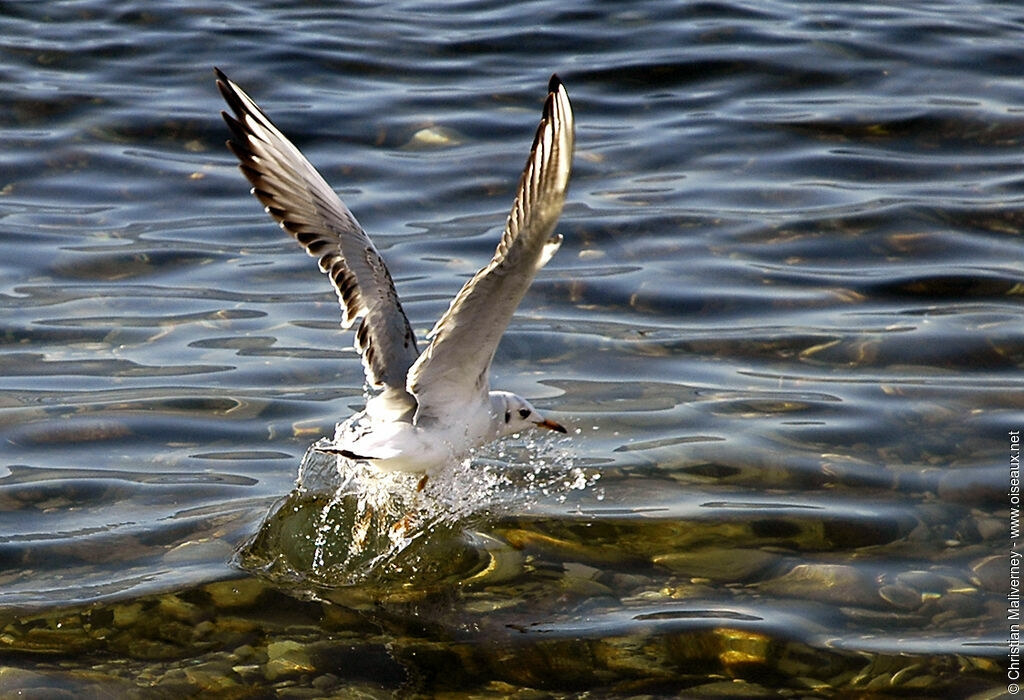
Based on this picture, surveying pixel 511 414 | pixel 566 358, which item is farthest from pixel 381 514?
pixel 566 358

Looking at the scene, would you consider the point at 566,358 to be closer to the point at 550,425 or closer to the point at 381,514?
the point at 550,425

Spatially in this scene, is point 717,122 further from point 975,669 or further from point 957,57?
point 975,669

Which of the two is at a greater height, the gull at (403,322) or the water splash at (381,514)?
the gull at (403,322)

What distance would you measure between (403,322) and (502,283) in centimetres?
105

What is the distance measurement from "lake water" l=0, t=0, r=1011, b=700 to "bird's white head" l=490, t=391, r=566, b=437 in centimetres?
29

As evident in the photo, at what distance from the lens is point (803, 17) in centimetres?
1451

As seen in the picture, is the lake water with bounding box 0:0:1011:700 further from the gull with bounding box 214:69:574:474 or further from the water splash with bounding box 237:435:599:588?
the gull with bounding box 214:69:574:474

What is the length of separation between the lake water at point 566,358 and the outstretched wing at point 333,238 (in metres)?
0.65

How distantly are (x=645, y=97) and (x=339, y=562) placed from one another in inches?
307

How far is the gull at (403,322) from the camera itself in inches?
208

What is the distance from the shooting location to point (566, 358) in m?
8.05

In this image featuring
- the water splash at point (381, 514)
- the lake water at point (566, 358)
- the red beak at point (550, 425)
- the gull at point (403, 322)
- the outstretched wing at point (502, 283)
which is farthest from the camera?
the red beak at point (550, 425)

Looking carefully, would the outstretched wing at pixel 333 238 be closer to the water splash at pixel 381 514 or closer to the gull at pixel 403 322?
the gull at pixel 403 322

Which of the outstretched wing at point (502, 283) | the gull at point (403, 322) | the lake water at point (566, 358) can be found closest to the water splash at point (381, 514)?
the lake water at point (566, 358)
